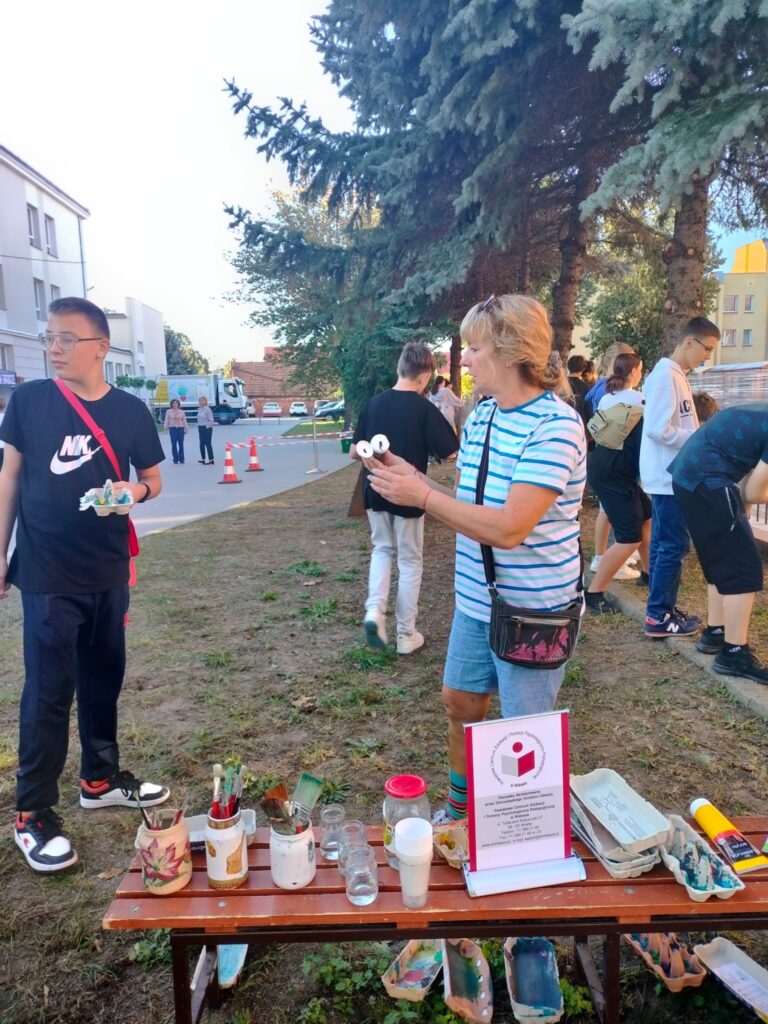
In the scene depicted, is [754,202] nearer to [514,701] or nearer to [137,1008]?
[514,701]

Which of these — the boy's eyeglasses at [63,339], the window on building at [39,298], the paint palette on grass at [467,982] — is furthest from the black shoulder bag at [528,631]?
the window on building at [39,298]

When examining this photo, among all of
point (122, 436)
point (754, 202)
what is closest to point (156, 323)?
point (754, 202)

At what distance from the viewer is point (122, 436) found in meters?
2.88

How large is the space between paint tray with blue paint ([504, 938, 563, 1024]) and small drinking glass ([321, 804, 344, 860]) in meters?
0.64

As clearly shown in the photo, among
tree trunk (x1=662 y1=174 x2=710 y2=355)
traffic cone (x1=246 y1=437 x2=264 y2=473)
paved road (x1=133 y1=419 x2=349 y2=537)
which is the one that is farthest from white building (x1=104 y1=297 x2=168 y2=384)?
tree trunk (x1=662 y1=174 x2=710 y2=355)

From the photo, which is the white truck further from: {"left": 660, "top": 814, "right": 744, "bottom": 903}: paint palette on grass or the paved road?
{"left": 660, "top": 814, "right": 744, "bottom": 903}: paint palette on grass

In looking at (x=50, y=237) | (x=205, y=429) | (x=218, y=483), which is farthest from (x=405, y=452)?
(x=50, y=237)

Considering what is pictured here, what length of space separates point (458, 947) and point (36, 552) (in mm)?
2024

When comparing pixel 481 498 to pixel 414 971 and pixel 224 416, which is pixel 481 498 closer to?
pixel 414 971

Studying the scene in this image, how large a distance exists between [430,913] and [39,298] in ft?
138

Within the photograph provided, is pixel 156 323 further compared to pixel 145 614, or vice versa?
pixel 156 323

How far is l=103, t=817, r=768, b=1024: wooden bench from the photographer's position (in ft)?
5.54

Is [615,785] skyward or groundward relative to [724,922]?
skyward

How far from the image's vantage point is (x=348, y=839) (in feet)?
6.35
